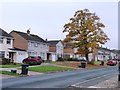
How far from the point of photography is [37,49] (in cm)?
7494

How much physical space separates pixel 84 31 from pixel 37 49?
17287mm

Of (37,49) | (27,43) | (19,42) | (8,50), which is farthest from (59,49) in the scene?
(8,50)

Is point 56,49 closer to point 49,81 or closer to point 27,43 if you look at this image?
point 27,43

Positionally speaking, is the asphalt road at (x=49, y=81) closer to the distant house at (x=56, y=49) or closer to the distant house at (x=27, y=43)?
the distant house at (x=27, y=43)

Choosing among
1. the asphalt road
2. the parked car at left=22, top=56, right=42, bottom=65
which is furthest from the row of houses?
the asphalt road

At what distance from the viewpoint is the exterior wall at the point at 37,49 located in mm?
71562

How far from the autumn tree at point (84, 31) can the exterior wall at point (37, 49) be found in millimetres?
11556

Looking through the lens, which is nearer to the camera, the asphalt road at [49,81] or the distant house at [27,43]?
the asphalt road at [49,81]

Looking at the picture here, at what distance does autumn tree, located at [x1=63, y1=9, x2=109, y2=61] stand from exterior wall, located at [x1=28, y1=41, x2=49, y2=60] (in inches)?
455

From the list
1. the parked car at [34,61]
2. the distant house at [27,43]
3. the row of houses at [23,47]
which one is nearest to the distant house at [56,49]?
the row of houses at [23,47]

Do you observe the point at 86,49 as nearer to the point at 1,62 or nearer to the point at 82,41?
the point at 82,41

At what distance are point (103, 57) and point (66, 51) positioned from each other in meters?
37.0

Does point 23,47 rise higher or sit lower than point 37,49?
higher

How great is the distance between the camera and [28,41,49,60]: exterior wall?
7156 centimetres
